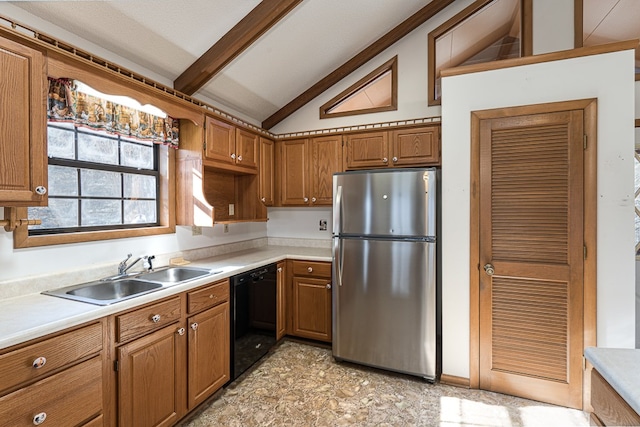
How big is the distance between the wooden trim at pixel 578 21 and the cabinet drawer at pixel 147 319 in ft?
12.2

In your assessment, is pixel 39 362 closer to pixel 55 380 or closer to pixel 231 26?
pixel 55 380

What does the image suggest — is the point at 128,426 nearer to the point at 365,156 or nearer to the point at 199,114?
the point at 199,114

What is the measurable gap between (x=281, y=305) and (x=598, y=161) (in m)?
2.67

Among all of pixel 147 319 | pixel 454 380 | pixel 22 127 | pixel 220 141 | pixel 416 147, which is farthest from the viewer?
pixel 416 147

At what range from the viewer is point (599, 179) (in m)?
1.95

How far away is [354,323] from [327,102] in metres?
2.39

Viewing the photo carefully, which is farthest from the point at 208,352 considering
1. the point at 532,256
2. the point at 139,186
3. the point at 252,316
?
the point at 532,256

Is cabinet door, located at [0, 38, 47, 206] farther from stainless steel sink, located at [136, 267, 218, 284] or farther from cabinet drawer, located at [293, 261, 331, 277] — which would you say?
cabinet drawer, located at [293, 261, 331, 277]

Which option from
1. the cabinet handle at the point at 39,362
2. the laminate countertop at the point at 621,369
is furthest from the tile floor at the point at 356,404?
the laminate countertop at the point at 621,369

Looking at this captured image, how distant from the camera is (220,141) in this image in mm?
2549

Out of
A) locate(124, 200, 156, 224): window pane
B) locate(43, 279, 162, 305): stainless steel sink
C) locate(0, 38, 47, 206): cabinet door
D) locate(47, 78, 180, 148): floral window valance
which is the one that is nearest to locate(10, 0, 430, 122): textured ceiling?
locate(47, 78, 180, 148): floral window valance

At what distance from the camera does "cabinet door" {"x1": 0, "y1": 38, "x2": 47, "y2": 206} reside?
126cm

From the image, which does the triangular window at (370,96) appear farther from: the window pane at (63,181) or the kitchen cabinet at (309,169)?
the window pane at (63,181)

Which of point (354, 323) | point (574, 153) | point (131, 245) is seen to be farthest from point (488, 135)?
point (131, 245)
